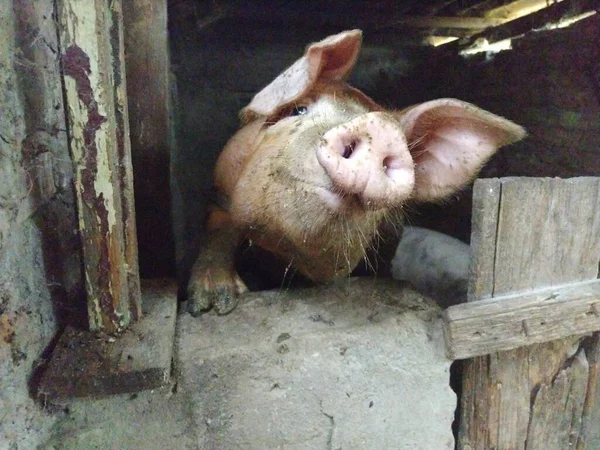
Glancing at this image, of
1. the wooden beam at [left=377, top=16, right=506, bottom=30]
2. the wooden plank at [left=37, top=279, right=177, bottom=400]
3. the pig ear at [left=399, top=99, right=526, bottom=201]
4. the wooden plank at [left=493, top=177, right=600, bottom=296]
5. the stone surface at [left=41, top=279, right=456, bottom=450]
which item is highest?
the wooden beam at [left=377, top=16, right=506, bottom=30]

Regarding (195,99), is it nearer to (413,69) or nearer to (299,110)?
(413,69)

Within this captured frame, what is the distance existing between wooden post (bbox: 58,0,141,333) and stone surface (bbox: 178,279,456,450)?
0.25m

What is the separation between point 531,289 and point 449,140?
54cm

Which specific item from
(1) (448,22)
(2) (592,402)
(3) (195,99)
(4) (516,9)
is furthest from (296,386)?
(4) (516,9)

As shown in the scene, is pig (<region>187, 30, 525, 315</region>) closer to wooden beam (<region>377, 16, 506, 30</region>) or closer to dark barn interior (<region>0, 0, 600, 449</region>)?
dark barn interior (<region>0, 0, 600, 449</region>)

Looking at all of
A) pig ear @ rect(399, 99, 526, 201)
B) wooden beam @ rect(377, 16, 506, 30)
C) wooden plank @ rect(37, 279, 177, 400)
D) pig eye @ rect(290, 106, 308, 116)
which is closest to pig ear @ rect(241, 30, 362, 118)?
pig eye @ rect(290, 106, 308, 116)

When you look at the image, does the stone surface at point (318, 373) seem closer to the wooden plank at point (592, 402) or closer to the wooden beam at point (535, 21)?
the wooden plank at point (592, 402)

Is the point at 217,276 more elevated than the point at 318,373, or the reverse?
Answer: the point at 217,276

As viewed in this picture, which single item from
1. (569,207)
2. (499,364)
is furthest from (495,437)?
(569,207)

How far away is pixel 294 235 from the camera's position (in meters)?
1.46

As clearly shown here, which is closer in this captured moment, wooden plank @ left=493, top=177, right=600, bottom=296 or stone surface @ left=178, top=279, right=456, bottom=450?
stone surface @ left=178, top=279, right=456, bottom=450

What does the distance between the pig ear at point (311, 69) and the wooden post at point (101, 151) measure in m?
0.57

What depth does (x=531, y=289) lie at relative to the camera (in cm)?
155

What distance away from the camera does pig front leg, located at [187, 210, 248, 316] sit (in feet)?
4.83
